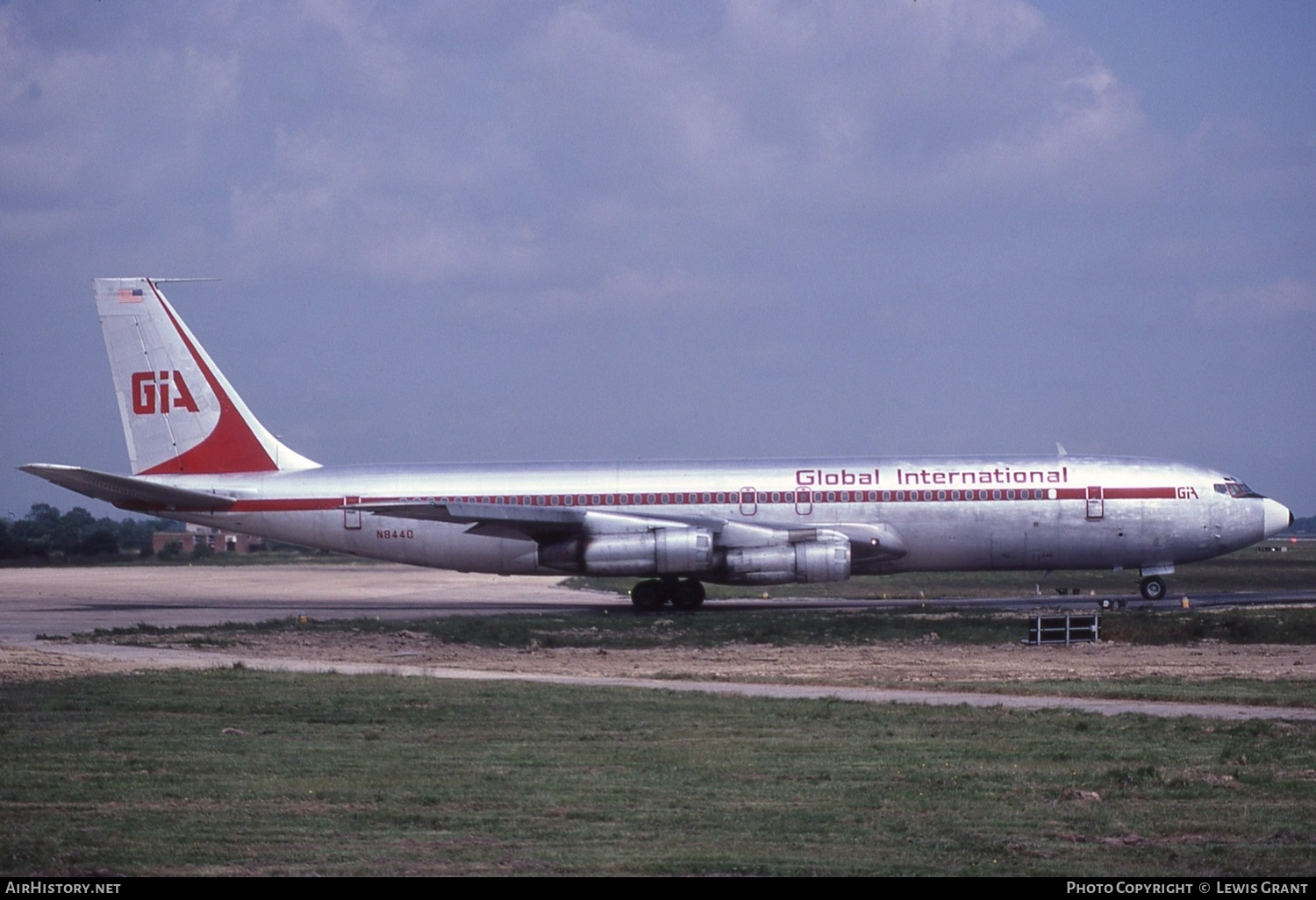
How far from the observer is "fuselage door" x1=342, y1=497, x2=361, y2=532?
121 ft

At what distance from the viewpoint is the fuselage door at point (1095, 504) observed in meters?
35.2

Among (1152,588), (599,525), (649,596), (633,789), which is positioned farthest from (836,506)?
(633,789)

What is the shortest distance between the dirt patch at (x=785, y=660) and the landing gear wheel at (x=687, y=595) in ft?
28.9

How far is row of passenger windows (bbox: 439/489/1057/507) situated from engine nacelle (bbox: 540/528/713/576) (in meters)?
1.33

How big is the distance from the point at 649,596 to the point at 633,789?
23.9 metres

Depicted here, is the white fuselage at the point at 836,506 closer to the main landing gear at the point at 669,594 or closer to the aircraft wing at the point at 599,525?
the aircraft wing at the point at 599,525

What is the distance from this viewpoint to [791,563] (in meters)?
33.5

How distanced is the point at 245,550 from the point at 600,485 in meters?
59.6

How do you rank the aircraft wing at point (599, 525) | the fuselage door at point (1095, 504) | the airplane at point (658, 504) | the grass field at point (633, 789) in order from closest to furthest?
the grass field at point (633, 789) < the aircraft wing at point (599, 525) < the airplane at point (658, 504) < the fuselage door at point (1095, 504)

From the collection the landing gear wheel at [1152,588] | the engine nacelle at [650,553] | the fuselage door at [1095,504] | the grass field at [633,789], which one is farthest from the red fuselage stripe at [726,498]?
the grass field at [633,789]

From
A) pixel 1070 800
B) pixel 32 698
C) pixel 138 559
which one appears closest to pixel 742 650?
pixel 32 698

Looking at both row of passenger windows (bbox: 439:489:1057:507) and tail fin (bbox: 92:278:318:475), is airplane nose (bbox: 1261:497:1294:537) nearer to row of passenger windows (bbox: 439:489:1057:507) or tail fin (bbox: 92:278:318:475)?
row of passenger windows (bbox: 439:489:1057:507)

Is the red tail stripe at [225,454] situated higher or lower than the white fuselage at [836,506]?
higher

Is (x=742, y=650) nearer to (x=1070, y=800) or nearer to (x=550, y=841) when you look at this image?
(x=1070, y=800)
